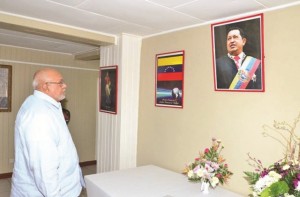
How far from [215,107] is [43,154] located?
1.63 metres

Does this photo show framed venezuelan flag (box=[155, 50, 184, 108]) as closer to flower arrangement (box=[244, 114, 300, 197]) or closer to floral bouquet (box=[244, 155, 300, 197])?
flower arrangement (box=[244, 114, 300, 197])

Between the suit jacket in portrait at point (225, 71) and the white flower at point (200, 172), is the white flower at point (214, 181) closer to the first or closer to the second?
the white flower at point (200, 172)

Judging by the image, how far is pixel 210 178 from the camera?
6.90 feet

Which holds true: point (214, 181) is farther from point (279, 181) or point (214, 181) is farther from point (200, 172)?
point (279, 181)

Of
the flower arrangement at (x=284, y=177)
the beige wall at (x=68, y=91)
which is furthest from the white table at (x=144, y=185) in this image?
the beige wall at (x=68, y=91)

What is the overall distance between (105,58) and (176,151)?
165 cm

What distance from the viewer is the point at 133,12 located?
236 cm

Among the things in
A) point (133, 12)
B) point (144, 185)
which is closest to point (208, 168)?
point (144, 185)

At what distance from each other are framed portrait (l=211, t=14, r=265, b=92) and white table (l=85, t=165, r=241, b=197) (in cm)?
98

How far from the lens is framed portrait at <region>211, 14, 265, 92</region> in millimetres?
2172

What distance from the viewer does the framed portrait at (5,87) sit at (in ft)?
14.4

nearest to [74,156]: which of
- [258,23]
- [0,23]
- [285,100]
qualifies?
[0,23]

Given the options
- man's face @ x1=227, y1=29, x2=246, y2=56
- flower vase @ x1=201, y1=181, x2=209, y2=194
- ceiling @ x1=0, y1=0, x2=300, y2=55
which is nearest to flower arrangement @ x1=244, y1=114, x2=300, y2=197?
flower vase @ x1=201, y1=181, x2=209, y2=194

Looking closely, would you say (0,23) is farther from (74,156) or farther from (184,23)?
(184,23)
